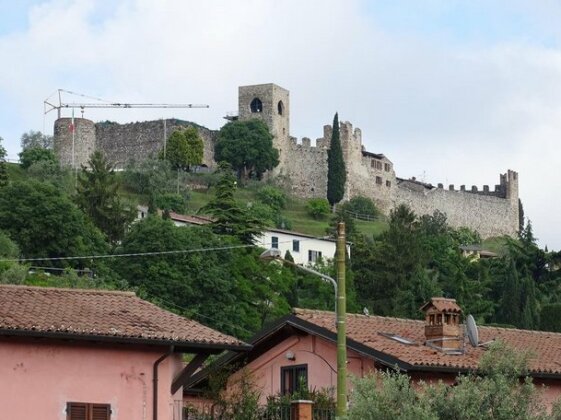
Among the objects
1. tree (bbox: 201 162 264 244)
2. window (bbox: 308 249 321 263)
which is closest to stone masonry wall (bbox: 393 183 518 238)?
window (bbox: 308 249 321 263)

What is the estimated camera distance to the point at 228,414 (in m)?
31.6

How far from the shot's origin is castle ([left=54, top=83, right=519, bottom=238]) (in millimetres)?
139375

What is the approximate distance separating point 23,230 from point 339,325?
6791 cm

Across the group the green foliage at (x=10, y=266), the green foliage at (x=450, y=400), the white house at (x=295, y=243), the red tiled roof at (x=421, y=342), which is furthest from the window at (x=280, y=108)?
the green foliage at (x=450, y=400)

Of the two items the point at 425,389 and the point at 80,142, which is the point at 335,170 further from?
the point at 425,389

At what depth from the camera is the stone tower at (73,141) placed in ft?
447

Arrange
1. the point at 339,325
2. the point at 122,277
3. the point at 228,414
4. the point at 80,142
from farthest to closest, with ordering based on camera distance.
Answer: the point at 80,142 < the point at 122,277 < the point at 228,414 < the point at 339,325

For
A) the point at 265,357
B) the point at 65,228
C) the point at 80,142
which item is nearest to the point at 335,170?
the point at 80,142

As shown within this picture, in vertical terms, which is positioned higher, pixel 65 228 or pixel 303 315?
pixel 65 228

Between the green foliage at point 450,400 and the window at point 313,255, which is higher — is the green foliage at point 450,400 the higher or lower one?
the lower one

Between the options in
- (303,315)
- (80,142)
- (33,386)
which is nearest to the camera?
(33,386)

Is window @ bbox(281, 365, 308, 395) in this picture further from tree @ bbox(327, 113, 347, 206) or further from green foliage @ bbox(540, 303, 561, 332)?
tree @ bbox(327, 113, 347, 206)

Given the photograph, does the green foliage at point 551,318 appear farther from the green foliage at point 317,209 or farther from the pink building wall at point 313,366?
the green foliage at point 317,209

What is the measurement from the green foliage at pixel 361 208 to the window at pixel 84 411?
357 feet
